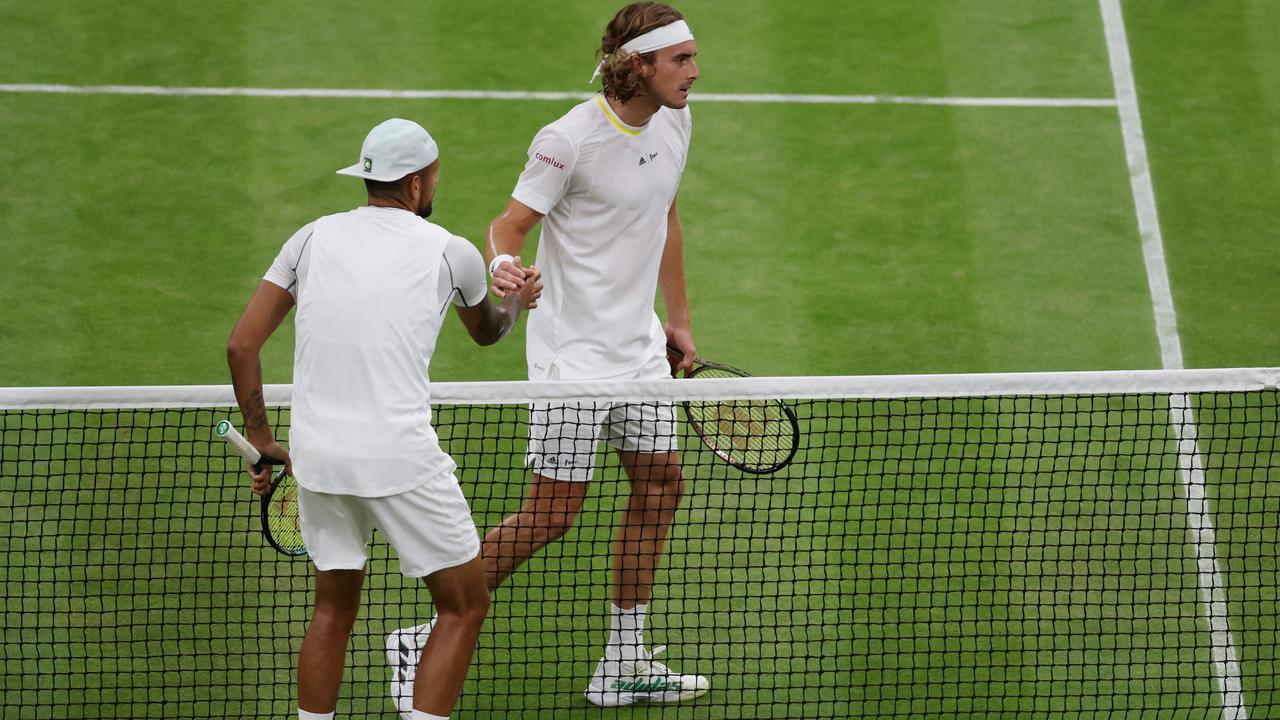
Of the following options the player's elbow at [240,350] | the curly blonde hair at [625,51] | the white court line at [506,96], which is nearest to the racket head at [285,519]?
the player's elbow at [240,350]

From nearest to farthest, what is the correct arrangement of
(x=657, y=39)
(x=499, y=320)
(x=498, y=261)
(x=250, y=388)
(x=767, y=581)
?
1. (x=250, y=388)
2. (x=499, y=320)
3. (x=498, y=261)
4. (x=657, y=39)
5. (x=767, y=581)

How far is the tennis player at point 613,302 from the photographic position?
242 inches

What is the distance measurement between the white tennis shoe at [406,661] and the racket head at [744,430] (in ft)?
4.31

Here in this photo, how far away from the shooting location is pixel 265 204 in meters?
9.51

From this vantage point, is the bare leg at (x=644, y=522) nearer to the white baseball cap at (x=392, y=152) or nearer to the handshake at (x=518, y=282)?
the handshake at (x=518, y=282)

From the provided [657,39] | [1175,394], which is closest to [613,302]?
[657,39]

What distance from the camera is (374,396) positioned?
16.8 ft

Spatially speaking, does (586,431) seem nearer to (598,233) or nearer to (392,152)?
(598,233)

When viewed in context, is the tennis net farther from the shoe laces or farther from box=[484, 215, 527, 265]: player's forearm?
box=[484, 215, 527, 265]: player's forearm

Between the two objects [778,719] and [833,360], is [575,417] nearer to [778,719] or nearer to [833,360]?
[778,719]

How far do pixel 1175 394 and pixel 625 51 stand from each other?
3.47 m

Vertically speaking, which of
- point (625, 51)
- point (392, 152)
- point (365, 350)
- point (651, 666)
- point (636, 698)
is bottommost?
point (636, 698)

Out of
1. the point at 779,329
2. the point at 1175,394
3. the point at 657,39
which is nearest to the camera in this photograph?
the point at 657,39

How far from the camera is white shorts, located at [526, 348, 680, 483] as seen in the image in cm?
627
